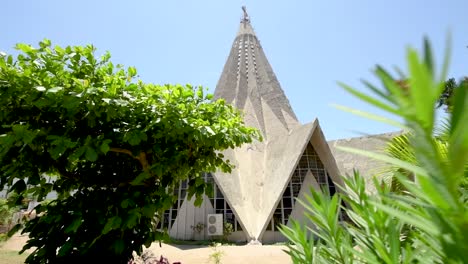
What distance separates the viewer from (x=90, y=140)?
2291 millimetres

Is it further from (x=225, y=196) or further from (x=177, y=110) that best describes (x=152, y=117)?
(x=225, y=196)

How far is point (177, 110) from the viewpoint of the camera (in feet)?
8.65

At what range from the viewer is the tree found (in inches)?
88.5

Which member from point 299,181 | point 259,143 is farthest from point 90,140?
point 259,143

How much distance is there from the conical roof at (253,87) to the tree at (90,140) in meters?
17.0

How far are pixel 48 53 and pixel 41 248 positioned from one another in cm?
174

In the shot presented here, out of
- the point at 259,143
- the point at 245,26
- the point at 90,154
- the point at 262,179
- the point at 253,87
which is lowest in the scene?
the point at 90,154

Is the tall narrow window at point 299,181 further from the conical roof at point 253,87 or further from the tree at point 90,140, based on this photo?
the tree at point 90,140

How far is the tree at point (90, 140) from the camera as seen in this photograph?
2.25 metres

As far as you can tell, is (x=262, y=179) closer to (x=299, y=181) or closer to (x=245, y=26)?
(x=299, y=181)

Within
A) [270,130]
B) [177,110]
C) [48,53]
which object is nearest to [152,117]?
[177,110]

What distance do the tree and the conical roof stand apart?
16984mm

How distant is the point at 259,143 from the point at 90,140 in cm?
1801

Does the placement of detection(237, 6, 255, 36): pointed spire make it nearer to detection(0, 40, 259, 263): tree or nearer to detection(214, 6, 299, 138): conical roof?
detection(214, 6, 299, 138): conical roof
